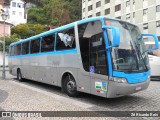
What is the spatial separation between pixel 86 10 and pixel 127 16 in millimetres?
16409

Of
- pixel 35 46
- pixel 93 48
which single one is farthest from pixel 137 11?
pixel 93 48

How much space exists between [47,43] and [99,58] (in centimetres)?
394

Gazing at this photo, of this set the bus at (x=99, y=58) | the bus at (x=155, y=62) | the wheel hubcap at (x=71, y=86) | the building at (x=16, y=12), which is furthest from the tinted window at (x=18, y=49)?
the building at (x=16, y=12)

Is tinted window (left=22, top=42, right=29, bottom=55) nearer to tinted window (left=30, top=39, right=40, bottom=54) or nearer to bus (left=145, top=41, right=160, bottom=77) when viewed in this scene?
tinted window (left=30, top=39, right=40, bottom=54)

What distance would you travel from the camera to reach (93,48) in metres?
6.76

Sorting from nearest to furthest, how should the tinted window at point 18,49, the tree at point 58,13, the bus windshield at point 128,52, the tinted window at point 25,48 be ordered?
1. the bus windshield at point 128,52
2. the tinted window at point 25,48
3. the tinted window at point 18,49
4. the tree at point 58,13

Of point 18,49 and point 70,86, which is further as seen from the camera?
point 18,49

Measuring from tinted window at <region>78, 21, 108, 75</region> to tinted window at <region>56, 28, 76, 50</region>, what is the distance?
0.54 meters

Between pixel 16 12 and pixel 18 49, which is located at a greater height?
pixel 16 12

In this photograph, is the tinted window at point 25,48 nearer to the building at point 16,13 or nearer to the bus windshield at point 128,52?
the bus windshield at point 128,52

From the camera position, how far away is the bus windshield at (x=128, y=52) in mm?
6176

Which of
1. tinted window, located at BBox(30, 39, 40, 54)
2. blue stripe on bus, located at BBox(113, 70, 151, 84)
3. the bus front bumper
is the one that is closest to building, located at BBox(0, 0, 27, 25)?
tinted window, located at BBox(30, 39, 40, 54)

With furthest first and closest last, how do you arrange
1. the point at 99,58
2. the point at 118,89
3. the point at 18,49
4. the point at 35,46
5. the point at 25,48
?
the point at 18,49, the point at 25,48, the point at 35,46, the point at 99,58, the point at 118,89

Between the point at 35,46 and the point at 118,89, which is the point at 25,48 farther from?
the point at 118,89
